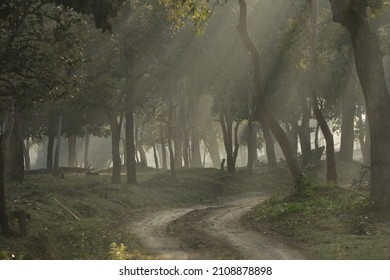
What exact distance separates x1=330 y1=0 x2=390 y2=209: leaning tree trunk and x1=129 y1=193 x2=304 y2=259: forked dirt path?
486 cm

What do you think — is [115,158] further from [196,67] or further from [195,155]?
[195,155]

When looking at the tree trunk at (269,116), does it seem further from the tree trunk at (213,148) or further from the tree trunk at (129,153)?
the tree trunk at (213,148)

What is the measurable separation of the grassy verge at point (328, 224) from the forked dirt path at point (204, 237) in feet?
2.32

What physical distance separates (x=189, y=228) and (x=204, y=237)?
8.82 ft

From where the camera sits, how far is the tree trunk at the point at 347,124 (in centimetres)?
5700

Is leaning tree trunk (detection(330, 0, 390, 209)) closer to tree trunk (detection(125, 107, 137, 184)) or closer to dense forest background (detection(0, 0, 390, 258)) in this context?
dense forest background (detection(0, 0, 390, 258))

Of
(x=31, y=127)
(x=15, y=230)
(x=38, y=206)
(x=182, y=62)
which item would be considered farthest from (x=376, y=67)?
(x=31, y=127)

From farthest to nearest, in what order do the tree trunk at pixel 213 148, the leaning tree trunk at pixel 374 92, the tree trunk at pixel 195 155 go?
the tree trunk at pixel 213 148 < the tree trunk at pixel 195 155 < the leaning tree trunk at pixel 374 92

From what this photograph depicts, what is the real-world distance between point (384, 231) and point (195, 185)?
81.6ft

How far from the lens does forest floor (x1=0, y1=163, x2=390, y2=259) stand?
1619 centimetres

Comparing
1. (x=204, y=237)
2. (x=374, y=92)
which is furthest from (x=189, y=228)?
(x=374, y=92)

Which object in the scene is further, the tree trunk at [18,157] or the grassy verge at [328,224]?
the tree trunk at [18,157]

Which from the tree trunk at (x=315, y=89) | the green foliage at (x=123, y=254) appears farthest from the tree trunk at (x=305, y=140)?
the green foliage at (x=123, y=254)
